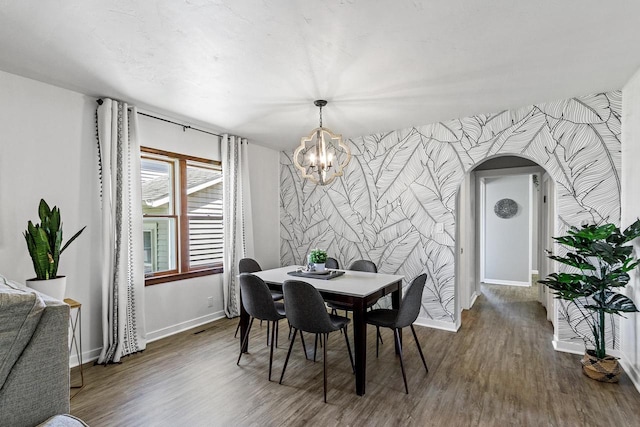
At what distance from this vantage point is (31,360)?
3.47 ft

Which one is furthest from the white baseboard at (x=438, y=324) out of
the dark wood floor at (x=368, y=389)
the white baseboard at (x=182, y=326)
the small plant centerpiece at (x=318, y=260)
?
the white baseboard at (x=182, y=326)

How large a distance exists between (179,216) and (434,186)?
126 inches

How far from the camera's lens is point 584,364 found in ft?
9.36

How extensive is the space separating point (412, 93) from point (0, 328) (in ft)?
10.5

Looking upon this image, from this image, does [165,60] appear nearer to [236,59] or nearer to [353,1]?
[236,59]

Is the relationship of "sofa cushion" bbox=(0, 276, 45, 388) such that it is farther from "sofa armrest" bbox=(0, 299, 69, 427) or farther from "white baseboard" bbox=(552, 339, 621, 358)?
"white baseboard" bbox=(552, 339, 621, 358)

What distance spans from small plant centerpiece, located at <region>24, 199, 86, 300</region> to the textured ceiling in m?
1.20

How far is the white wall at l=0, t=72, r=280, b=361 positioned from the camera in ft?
8.87

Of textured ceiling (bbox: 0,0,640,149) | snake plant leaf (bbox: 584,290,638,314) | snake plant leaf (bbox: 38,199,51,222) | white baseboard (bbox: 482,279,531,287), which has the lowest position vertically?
white baseboard (bbox: 482,279,531,287)

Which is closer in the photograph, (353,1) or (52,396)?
(52,396)

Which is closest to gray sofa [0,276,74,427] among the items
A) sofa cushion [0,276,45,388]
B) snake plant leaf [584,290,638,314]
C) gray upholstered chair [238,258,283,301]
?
sofa cushion [0,276,45,388]

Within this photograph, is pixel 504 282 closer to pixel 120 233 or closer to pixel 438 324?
pixel 438 324

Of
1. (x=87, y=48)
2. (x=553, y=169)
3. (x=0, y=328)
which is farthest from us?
(x=553, y=169)

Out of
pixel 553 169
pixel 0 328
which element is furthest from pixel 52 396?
pixel 553 169
